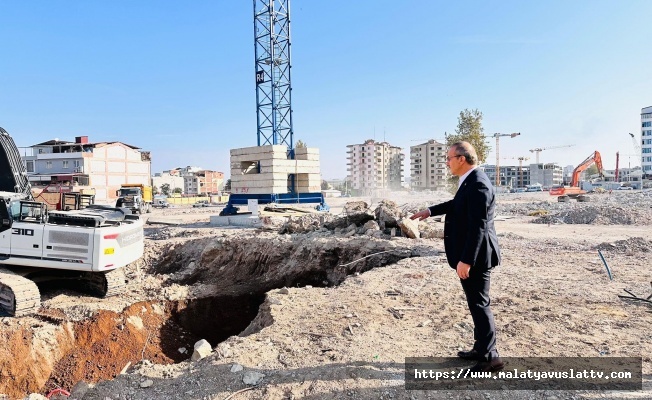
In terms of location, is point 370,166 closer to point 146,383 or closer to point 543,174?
point 543,174

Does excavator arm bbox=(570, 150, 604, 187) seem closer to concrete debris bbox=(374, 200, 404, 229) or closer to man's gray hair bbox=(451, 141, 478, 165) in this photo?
A: concrete debris bbox=(374, 200, 404, 229)

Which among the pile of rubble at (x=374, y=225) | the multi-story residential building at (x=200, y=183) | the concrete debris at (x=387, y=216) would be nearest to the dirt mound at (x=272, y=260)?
the pile of rubble at (x=374, y=225)

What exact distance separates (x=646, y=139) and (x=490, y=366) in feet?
325

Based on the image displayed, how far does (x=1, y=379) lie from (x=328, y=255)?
6.46 meters

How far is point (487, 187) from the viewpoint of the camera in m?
3.13

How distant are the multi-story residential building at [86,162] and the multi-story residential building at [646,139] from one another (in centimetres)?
9153

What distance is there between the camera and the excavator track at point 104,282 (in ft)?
27.3

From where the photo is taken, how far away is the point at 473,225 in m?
3.08

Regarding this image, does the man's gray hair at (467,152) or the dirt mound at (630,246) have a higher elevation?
the man's gray hair at (467,152)

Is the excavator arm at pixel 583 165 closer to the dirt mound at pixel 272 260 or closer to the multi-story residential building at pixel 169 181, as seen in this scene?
the dirt mound at pixel 272 260

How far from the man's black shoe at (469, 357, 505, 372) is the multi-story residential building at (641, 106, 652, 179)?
315 ft

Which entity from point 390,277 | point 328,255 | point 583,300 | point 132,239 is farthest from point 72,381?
point 583,300

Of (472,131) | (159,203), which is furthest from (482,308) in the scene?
(159,203)

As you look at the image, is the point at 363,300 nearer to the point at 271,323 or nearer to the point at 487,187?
the point at 271,323
